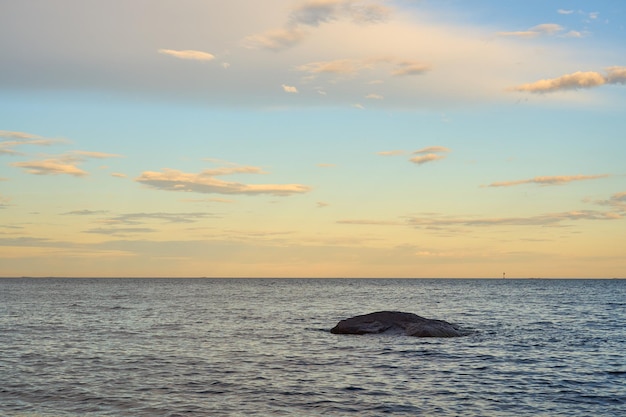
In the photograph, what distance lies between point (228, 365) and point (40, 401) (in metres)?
Result: 12.3

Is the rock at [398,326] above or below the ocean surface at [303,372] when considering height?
above

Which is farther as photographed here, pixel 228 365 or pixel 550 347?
pixel 550 347

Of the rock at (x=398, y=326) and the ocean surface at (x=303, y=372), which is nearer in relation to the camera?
the ocean surface at (x=303, y=372)

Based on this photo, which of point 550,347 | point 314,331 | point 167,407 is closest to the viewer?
point 167,407

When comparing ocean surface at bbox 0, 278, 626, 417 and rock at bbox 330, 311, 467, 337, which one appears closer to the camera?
ocean surface at bbox 0, 278, 626, 417

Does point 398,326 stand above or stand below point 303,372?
above

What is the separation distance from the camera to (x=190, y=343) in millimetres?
49094

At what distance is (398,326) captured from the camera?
180ft

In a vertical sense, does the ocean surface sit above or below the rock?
below

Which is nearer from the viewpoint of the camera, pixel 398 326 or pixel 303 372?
pixel 303 372

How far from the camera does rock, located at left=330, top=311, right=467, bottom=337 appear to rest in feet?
174

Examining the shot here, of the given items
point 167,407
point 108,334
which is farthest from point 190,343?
point 167,407

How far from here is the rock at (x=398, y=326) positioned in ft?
174

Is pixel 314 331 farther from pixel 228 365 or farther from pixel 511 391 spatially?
pixel 511 391
